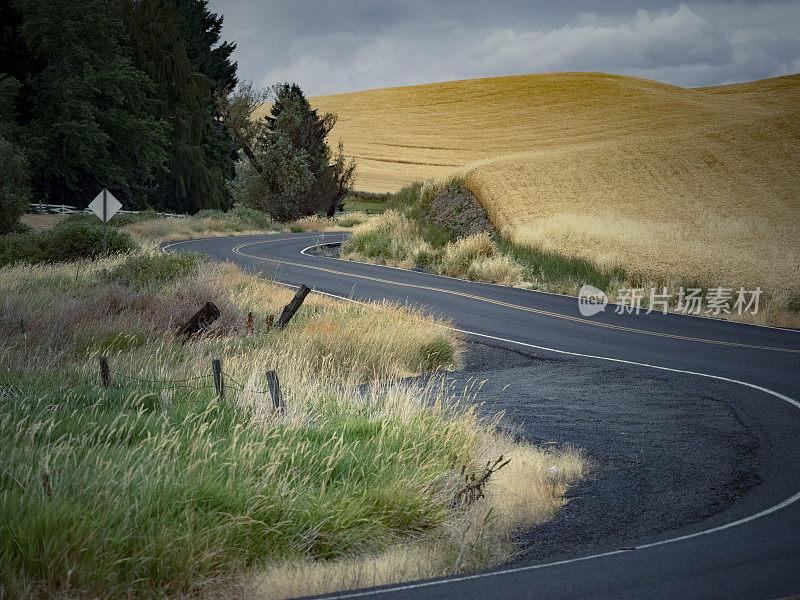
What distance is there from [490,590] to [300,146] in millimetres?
51599

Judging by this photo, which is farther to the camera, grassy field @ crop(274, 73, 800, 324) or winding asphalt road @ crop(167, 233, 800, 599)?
grassy field @ crop(274, 73, 800, 324)

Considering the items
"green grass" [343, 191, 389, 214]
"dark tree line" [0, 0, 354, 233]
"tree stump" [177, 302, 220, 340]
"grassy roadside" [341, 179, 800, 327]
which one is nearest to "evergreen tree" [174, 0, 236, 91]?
"dark tree line" [0, 0, 354, 233]

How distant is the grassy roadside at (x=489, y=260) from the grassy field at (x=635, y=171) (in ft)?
0.99

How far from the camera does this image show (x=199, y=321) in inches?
604

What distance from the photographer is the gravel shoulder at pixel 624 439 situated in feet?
22.8

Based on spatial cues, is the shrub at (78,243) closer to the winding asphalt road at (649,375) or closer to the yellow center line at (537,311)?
the winding asphalt road at (649,375)

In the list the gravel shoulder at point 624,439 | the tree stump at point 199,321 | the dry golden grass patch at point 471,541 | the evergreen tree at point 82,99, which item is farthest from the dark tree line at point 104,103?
the dry golden grass patch at point 471,541

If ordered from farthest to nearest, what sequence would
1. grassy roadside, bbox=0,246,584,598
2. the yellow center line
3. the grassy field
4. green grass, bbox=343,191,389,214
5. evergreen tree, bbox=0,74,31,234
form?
green grass, bbox=343,191,389,214 < evergreen tree, bbox=0,74,31,234 < the grassy field < the yellow center line < grassy roadside, bbox=0,246,584,598

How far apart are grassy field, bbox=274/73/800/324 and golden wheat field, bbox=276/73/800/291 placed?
0.10m

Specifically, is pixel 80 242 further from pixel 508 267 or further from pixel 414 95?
pixel 414 95

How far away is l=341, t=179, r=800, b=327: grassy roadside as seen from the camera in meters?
20.3

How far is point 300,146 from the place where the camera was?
178ft

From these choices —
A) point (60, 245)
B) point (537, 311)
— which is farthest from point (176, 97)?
point (537, 311)

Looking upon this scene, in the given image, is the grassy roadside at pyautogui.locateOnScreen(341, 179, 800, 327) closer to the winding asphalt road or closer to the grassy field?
the grassy field
